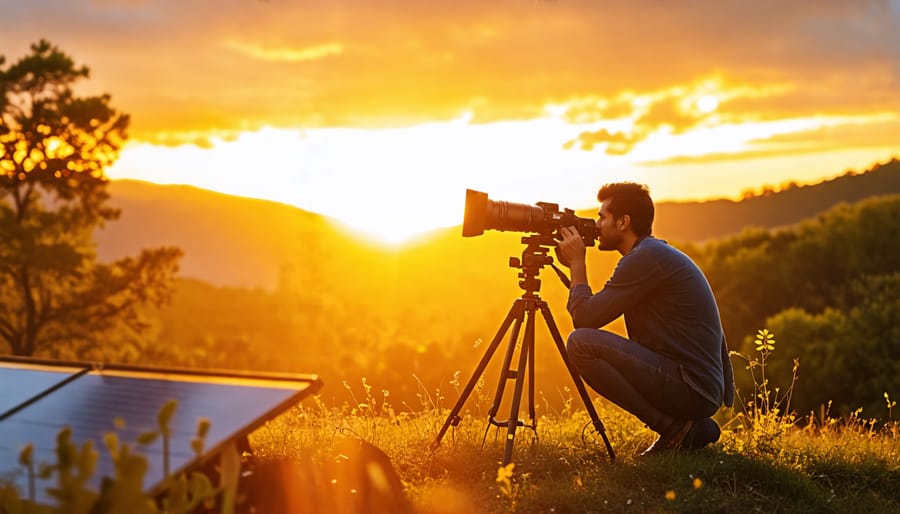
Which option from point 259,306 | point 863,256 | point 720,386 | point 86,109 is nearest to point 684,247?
point 863,256

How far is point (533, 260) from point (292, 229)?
136048 millimetres

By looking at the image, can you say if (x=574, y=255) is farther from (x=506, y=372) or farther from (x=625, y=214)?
(x=506, y=372)

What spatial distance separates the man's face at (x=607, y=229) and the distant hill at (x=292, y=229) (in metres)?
35.9

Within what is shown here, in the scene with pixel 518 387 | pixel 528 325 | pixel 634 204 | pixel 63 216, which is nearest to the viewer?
pixel 518 387

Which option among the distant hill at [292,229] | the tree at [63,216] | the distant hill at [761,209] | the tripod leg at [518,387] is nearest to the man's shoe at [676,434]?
the tripod leg at [518,387]

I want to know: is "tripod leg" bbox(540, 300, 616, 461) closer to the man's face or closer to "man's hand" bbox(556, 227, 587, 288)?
"man's hand" bbox(556, 227, 587, 288)

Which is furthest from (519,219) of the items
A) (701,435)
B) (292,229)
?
(292,229)

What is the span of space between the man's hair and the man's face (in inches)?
1.5

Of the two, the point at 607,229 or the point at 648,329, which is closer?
the point at 648,329

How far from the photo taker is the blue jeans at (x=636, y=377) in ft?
20.4

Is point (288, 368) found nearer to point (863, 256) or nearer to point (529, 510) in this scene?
point (863, 256)

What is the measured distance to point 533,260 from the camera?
6512 millimetres

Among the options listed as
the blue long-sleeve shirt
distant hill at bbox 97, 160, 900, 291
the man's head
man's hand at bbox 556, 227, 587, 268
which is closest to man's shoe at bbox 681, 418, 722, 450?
the blue long-sleeve shirt

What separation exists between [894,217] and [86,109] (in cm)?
3211
